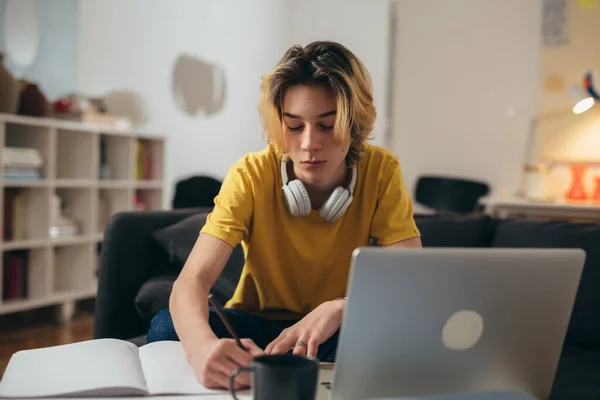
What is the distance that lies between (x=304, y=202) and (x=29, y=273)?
274 centimetres

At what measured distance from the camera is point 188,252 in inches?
70.4

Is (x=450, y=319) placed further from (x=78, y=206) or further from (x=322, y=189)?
(x=78, y=206)

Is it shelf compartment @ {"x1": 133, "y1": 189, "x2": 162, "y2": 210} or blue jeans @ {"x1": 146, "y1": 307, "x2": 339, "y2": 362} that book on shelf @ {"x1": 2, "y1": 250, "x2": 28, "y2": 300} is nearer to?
shelf compartment @ {"x1": 133, "y1": 189, "x2": 162, "y2": 210}

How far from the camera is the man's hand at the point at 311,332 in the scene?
925 millimetres

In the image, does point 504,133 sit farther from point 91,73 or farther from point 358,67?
point 358,67

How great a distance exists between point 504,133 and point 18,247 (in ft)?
11.2

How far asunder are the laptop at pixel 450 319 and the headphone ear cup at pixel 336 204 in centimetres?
54

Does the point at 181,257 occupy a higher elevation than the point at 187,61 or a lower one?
lower

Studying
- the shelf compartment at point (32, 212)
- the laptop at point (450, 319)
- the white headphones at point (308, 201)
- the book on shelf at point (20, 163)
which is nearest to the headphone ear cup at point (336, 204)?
the white headphones at point (308, 201)

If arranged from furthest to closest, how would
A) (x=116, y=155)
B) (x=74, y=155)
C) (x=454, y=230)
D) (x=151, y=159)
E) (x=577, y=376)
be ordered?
(x=151, y=159) → (x=116, y=155) → (x=74, y=155) → (x=454, y=230) → (x=577, y=376)

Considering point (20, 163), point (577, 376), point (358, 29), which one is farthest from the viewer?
point (358, 29)

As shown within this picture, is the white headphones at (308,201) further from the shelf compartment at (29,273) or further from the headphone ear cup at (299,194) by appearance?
the shelf compartment at (29,273)

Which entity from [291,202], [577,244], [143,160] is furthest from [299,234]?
[143,160]

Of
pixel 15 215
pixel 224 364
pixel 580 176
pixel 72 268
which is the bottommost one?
pixel 72 268
